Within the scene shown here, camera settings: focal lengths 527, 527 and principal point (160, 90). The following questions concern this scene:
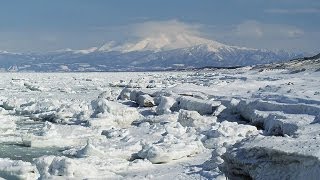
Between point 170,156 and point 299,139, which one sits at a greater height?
point 299,139

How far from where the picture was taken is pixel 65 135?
19.9 meters

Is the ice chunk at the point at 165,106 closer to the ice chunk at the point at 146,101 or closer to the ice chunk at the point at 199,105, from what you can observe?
the ice chunk at the point at 199,105

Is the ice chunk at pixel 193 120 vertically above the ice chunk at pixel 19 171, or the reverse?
the ice chunk at pixel 19 171

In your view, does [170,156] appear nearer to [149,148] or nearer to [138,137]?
[149,148]

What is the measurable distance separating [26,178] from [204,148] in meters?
6.35

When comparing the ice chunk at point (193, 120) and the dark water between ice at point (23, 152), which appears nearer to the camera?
the dark water between ice at point (23, 152)

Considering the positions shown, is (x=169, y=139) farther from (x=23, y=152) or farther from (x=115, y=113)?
(x=115, y=113)

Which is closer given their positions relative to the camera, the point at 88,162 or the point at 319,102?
the point at 88,162

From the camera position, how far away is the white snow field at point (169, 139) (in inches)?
343

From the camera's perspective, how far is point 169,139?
57.7 ft

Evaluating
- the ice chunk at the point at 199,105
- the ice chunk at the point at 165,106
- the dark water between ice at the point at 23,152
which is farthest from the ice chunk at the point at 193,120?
the dark water between ice at the point at 23,152

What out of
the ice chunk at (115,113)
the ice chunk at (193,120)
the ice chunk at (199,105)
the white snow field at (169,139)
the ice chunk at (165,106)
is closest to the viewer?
the white snow field at (169,139)

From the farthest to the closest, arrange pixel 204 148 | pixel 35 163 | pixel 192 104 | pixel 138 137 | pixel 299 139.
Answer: pixel 192 104, pixel 138 137, pixel 204 148, pixel 35 163, pixel 299 139

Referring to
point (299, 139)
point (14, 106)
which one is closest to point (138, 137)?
point (299, 139)
